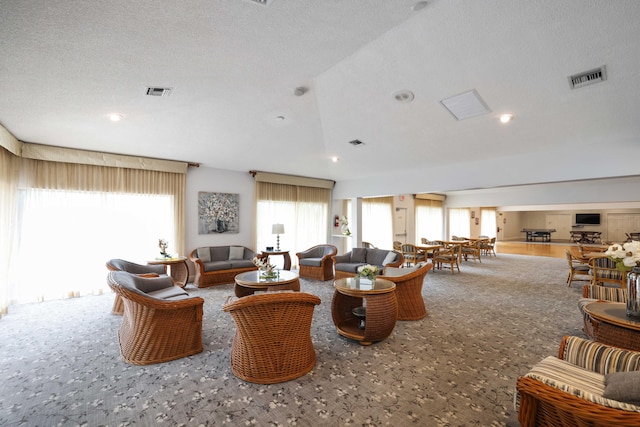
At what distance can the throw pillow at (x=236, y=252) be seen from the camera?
686 centimetres

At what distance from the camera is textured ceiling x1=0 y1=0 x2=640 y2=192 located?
2.42 m

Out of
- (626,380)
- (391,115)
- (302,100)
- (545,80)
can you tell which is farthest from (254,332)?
(545,80)

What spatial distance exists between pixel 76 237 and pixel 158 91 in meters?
3.63

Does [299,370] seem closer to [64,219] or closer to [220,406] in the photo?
[220,406]

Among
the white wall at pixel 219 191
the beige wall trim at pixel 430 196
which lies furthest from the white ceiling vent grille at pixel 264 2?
the beige wall trim at pixel 430 196

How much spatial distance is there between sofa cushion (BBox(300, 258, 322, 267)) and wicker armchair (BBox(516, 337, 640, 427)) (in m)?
4.98

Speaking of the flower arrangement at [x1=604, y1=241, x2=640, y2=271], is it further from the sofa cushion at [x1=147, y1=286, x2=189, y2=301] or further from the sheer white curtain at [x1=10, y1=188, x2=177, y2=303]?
the sheer white curtain at [x1=10, y1=188, x2=177, y2=303]

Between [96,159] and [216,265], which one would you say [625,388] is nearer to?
[216,265]

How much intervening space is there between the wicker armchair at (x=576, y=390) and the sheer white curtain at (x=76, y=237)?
20.7 ft

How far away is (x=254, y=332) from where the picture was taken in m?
2.62

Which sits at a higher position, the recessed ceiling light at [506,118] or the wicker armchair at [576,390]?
the recessed ceiling light at [506,118]

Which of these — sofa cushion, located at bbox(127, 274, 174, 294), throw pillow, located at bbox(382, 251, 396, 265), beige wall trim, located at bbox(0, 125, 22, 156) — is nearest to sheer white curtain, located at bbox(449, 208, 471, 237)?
throw pillow, located at bbox(382, 251, 396, 265)

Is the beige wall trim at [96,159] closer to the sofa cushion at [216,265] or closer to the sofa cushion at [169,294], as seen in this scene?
the sofa cushion at [216,265]

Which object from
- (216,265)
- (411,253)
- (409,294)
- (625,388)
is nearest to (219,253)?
(216,265)
